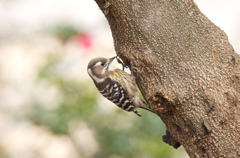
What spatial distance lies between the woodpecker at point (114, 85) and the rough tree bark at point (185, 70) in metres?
1.10

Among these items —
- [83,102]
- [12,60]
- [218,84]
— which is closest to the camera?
[218,84]

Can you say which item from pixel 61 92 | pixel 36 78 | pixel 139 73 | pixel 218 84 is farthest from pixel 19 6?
pixel 218 84

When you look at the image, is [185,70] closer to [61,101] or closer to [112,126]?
[112,126]

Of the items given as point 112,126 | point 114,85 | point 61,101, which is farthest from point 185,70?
point 61,101

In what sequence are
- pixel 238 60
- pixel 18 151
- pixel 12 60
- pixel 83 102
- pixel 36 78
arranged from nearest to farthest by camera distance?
pixel 238 60 < pixel 83 102 < pixel 36 78 < pixel 18 151 < pixel 12 60

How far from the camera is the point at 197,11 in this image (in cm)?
320

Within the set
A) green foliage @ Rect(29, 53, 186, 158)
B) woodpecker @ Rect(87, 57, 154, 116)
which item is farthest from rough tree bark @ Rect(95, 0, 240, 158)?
green foliage @ Rect(29, 53, 186, 158)

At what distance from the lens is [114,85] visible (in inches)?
170

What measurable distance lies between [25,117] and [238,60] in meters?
3.23

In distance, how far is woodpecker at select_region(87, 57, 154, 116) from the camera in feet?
14.1

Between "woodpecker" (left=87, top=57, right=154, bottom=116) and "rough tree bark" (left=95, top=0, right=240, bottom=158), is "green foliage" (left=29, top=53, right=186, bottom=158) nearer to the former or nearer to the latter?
"woodpecker" (left=87, top=57, right=154, bottom=116)

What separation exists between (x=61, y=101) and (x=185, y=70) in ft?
7.76

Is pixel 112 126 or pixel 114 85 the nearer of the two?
pixel 114 85

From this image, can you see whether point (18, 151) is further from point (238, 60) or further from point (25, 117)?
point (238, 60)
